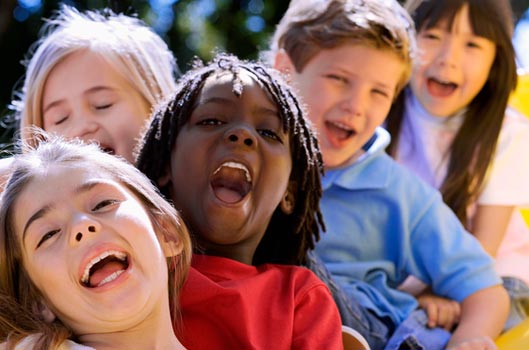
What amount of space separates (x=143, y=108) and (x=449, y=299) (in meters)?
0.77

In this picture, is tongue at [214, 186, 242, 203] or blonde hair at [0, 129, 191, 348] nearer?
blonde hair at [0, 129, 191, 348]

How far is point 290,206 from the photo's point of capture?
5.77 feet

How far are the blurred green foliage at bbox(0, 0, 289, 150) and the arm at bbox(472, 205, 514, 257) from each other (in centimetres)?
315

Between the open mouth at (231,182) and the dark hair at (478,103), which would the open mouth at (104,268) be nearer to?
the open mouth at (231,182)

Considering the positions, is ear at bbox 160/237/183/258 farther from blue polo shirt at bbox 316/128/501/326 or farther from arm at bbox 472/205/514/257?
arm at bbox 472/205/514/257

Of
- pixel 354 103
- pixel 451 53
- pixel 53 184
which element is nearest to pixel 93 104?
pixel 354 103

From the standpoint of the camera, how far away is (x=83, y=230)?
135cm

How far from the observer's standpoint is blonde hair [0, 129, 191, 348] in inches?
53.8

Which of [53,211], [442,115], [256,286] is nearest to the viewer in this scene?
[53,211]

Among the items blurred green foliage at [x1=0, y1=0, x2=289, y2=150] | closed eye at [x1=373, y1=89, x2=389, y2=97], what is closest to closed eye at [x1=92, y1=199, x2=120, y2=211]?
closed eye at [x1=373, y1=89, x2=389, y2=97]

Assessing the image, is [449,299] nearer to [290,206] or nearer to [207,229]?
[290,206]

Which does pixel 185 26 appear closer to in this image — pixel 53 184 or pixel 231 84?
pixel 231 84

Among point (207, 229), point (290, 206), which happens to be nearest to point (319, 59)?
point (290, 206)

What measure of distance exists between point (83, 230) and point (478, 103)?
56.1 inches
